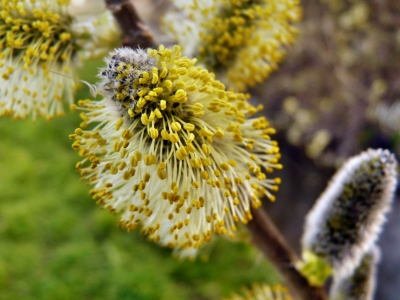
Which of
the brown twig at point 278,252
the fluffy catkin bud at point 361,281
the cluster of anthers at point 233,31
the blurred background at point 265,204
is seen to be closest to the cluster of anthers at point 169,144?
the brown twig at point 278,252

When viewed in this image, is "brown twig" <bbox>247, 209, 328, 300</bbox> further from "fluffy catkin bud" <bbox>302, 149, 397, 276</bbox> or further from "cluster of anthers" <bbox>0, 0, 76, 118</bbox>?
"cluster of anthers" <bbox>0, 0, 76, 118</bbox>

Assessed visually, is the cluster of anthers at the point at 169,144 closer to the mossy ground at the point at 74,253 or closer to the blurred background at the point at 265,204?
the blurred background at the point at 265,204

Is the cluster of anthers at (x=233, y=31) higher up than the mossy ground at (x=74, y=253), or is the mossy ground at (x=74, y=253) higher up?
the cluster of anthers at (x=233, y=31)

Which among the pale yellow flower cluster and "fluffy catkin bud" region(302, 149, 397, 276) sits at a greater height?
the pale yellow flower cluster

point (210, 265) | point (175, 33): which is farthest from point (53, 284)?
point (175, 33)

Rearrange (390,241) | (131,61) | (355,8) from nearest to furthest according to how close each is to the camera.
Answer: (131,61), (390,241), (355,8)

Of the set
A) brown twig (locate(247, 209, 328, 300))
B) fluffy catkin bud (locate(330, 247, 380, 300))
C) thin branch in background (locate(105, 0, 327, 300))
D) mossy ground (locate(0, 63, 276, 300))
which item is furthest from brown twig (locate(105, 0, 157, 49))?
mossy ground (locate(0, 63, 276, 300))

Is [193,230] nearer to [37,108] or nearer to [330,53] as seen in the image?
[37,108]
